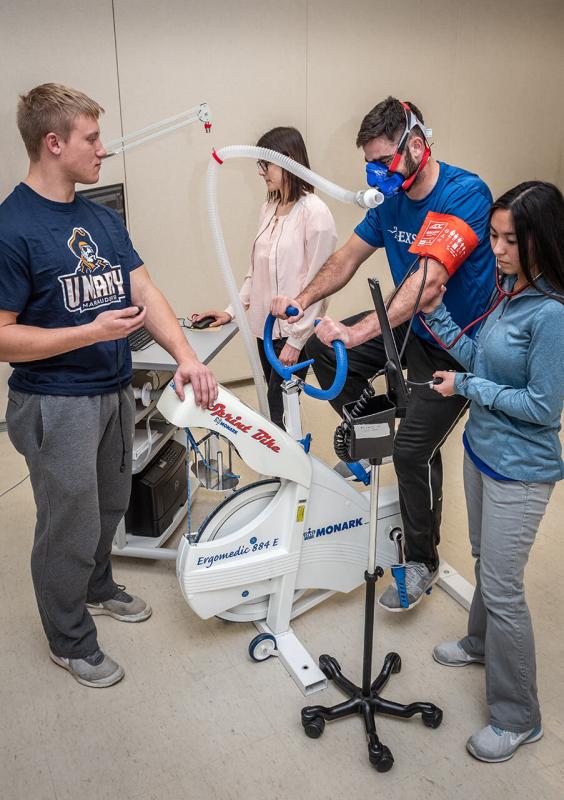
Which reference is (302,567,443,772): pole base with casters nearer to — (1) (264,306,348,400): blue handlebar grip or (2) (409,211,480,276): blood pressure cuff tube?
(1) (264,306,348,400): blue handlebar grip

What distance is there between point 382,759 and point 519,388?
1.02m

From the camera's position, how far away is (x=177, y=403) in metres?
2.00

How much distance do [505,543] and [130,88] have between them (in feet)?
9.77

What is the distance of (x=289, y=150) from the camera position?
288 centimetres

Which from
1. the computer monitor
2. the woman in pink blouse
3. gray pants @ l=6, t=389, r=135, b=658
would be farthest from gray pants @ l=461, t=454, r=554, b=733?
the computer monitor

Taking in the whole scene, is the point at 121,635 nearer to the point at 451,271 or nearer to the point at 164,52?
the point at 451,271

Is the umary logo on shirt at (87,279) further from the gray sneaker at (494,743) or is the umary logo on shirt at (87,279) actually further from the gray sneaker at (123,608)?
the gray sneaker at (494,743)

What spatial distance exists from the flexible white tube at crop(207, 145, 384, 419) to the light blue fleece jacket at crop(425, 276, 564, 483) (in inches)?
20.2

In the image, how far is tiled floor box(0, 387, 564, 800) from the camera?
6.21 feet

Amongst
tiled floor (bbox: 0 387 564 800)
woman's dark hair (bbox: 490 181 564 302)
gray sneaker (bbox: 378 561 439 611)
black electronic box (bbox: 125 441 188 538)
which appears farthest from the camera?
black electronic box (bbox: 125 441 188 538)

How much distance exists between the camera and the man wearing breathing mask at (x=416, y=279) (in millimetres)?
2074

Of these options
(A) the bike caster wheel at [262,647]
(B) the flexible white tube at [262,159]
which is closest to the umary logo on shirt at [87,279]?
(B) the flexible white tube at [262,159]

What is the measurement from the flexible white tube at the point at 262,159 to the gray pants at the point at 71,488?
47cm

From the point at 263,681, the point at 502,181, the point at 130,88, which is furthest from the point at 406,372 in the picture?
the point at 502,181
